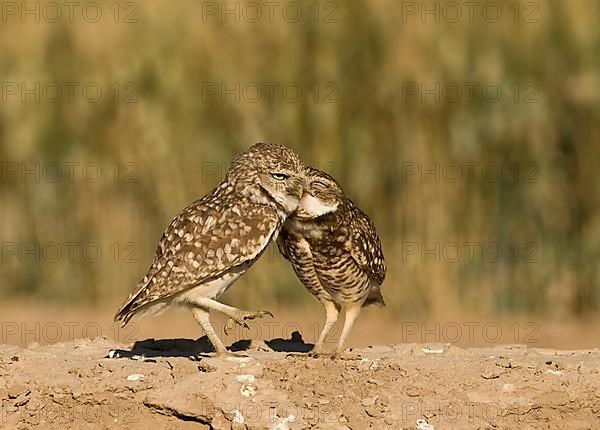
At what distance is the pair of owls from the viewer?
748 cm

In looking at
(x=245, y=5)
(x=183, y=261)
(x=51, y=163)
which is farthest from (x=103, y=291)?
(x=183, y=261)

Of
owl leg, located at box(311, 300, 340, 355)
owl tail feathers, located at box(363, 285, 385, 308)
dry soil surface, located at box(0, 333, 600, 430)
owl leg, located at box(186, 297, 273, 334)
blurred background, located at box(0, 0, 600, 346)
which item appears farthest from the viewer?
blurred background, located at box(0, 0, 600, 346)

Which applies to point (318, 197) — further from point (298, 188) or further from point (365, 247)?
point (365, 247)

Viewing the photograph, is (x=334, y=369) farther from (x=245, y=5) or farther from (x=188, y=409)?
(x=245, y=5)

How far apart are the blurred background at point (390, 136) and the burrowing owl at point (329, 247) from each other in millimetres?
5040

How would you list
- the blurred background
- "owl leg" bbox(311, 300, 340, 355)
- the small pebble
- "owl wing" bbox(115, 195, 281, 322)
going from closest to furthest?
the small pebble, "owl wing" bbox(115, 195, 281, 322), "owl leg" bbox(311, 300, 340, 355), the blurred background

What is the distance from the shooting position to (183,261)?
7.48m

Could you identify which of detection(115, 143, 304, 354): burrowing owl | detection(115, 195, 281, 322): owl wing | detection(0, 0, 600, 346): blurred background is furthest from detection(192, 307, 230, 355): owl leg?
detection(0, 0, 600, 346): blurred background

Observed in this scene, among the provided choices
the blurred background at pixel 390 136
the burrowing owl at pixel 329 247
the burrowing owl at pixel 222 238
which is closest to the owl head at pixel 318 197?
the burrowing owl at pixel 329 247

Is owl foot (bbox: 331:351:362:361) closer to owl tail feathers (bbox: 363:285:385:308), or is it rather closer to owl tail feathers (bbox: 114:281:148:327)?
owl tail feathers (bbox: 363:285:385:308)

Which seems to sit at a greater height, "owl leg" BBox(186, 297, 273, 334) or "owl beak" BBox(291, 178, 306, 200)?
"owl beak" BBox(291, 178, 306, 200)

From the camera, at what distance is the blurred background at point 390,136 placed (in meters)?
13.6

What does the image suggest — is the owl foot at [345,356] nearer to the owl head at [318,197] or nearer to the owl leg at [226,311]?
the owl leg at [226,311]

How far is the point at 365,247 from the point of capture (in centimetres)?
812
